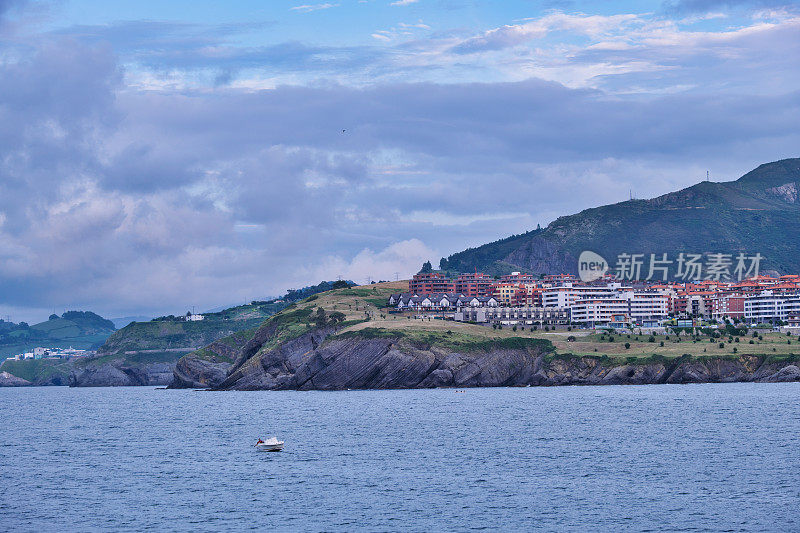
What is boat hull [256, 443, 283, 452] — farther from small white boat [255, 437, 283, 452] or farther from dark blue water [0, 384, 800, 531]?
dark blue water [0, 384, 800, 531]

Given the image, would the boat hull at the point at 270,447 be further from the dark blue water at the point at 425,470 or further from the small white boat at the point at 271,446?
the dark blue water at the point at 425,470

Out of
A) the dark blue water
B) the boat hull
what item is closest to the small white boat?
the boat hull

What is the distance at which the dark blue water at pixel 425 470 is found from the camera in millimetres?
69250

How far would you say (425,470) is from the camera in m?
92.0

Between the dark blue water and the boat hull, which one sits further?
the boat hull

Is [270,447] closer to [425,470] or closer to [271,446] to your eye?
[271,446]

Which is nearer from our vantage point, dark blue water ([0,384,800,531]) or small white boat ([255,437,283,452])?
dark blue water ([0,384,800,531])

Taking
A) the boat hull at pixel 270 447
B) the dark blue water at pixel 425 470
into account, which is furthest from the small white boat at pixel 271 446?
the dark blue water at pixel 425 470

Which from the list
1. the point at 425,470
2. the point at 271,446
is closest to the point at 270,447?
the point at 271,446

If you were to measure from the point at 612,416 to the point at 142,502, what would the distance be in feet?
265

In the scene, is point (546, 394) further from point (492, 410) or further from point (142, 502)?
point (142, 502)

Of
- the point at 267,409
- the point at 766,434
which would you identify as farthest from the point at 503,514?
the point at 267,409

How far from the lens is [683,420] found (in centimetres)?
13250

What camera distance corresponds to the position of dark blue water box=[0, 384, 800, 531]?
227ft
